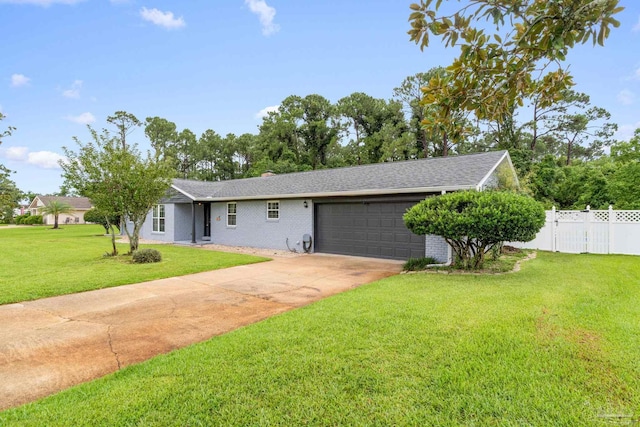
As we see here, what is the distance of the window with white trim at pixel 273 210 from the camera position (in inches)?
602

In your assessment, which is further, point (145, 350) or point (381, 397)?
point (145, 350)

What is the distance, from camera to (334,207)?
13414 millimetres

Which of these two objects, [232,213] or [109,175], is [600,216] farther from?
[109,175]

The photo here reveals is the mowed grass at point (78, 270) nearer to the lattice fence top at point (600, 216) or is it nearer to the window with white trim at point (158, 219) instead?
the window with white trim at point (158, 219)

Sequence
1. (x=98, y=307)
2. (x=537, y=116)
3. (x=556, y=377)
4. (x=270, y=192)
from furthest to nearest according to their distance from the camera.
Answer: (x=537, y=116)
(x=270, y=192)
(x=98, y=307)
(x=556, y=377)

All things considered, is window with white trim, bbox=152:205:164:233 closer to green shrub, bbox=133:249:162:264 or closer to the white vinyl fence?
green shrub, bbox=133:249:162:264

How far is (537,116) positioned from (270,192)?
89.7 feet

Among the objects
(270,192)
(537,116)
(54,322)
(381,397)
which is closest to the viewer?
(381,397)

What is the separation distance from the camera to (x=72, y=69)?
17.8 metres

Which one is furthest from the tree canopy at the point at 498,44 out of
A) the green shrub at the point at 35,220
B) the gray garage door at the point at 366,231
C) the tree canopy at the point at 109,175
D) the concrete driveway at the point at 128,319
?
the green shrub at the point at 35,220

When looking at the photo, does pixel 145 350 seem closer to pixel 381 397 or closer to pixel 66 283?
pixel 381 397

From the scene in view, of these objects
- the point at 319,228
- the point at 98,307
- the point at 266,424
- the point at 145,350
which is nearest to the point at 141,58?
the point at 319,228

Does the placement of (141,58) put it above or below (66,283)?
above

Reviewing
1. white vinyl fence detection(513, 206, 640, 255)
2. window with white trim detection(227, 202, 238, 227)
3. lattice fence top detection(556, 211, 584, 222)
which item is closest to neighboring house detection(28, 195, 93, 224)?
window with white trim detection(227, 202, 238, 227)
